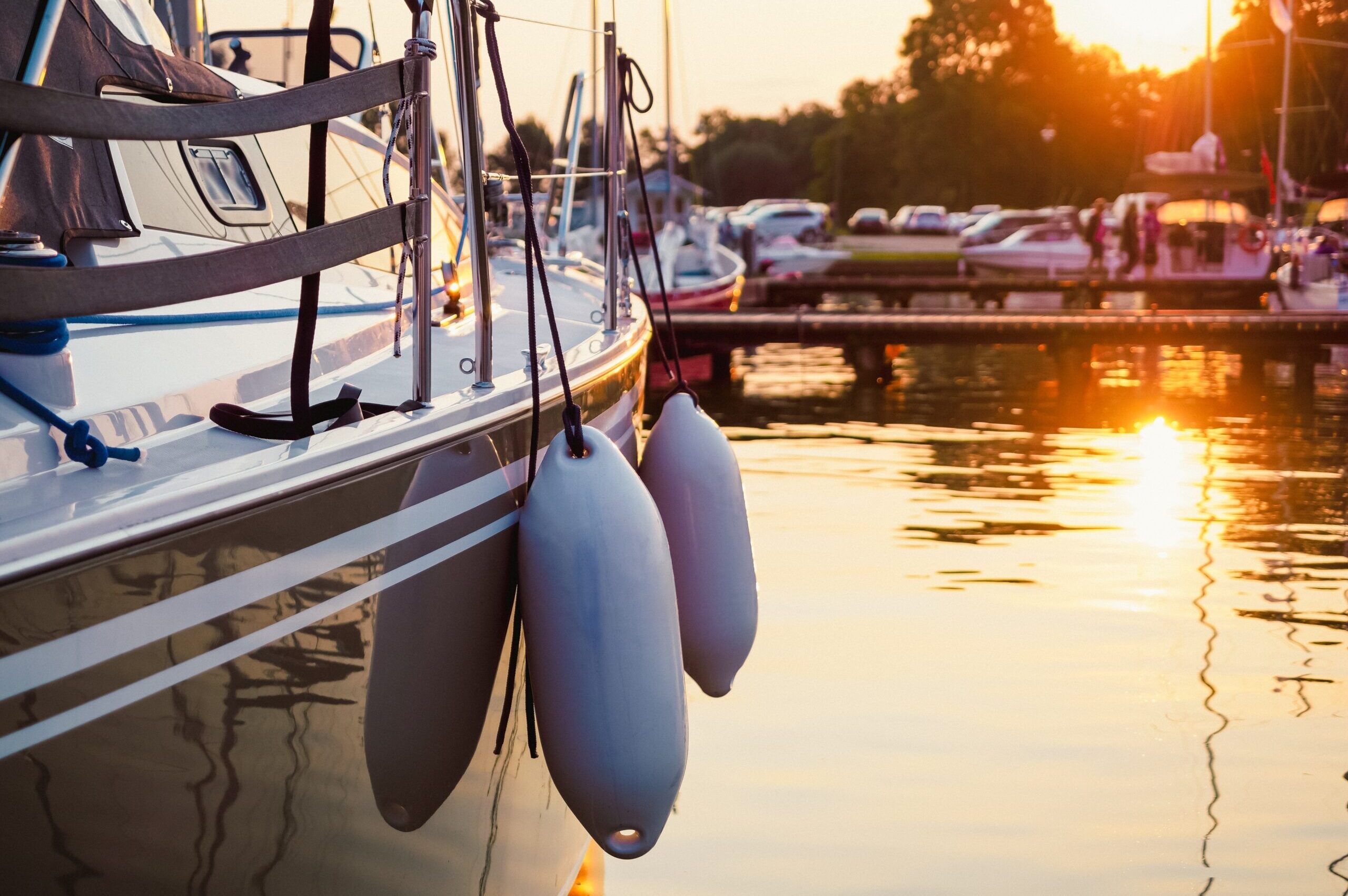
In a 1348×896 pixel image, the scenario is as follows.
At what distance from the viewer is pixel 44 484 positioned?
4.56ft

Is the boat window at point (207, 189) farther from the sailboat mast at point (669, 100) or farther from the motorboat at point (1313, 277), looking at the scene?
the motorboat at point (1313, 277)

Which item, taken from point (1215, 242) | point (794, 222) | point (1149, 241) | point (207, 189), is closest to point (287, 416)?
point (207, 189)

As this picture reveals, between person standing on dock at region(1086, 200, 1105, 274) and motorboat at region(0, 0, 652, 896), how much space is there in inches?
909

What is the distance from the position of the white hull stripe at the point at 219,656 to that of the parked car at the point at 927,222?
44.8 metres

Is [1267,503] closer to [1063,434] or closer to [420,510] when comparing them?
[1063,434]

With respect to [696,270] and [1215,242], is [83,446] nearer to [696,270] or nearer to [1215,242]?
[696,270]

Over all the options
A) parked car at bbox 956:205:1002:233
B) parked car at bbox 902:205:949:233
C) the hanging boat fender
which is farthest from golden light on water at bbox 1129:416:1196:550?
parked car at bbox 902:205:949:233

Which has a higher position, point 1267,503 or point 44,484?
point 44,484

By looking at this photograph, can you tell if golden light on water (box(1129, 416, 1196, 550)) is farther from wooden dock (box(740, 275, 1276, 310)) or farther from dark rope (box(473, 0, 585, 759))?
wooden dock (box(740, 275, 1276, 310))

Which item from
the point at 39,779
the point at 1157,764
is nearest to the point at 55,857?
the point at 39,779

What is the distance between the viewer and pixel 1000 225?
30906 millimetres

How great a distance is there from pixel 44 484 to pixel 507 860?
1225 millimetres

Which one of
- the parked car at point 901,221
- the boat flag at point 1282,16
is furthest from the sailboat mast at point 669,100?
the parked car at point 901,221

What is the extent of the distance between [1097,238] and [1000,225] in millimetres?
6561
